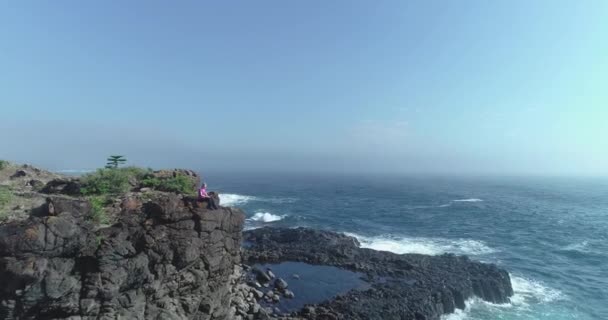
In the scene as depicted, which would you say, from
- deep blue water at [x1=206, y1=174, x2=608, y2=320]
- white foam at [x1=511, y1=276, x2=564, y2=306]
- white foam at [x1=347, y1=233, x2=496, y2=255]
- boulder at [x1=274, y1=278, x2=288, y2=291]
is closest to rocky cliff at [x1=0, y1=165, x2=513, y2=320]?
boulder at [x1=274, y1=278, x2=288, y2=291]

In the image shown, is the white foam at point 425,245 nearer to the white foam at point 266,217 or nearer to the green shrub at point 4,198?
the white foam at point 266,217

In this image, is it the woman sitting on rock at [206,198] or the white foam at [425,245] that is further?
the white foam at [425,245]

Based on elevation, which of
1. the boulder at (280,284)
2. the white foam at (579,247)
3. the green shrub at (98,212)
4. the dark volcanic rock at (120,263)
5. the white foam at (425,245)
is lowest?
the boulder at (280,284)

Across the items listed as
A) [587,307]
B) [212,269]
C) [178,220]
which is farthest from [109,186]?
[587,307]

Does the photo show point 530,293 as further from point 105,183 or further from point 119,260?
point 105,183

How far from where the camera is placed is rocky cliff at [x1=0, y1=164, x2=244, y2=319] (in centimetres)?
1298

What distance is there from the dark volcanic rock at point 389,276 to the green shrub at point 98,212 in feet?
54.9

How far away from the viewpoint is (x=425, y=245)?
47.4m

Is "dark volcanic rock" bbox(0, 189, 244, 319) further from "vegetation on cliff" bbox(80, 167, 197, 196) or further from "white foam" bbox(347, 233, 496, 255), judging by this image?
"white foam" bbox(347, 233, 496, 255)

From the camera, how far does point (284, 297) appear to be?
29.9 metres

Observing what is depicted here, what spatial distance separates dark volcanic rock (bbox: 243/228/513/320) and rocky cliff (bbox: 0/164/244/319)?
11.2m

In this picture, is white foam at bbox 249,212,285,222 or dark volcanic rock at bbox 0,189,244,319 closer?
dark volcanic rock at bbox 0,189,244,319

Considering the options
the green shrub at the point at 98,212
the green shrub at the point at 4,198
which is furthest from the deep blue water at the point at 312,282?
the green shrub at the point at 4,198

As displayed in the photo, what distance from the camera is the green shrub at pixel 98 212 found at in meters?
16.2
